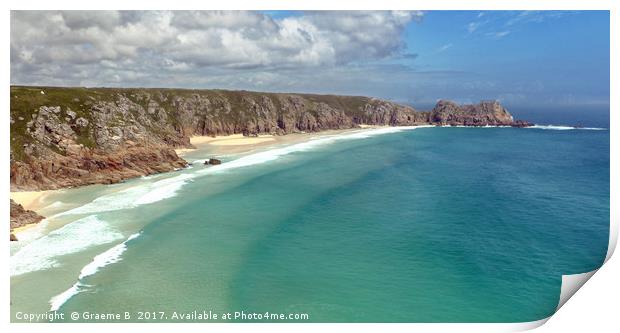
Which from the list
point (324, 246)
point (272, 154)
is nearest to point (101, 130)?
point (272, 154)

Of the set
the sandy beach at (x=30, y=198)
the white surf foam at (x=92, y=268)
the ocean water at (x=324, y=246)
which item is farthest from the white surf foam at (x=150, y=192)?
the white surf foam at (x=92, y=268)

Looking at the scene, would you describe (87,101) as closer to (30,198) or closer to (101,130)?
(101,130)

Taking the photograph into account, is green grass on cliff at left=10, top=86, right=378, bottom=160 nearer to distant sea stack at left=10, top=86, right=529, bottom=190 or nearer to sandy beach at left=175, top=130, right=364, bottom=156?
distant sea stack at left=10, top=86, right=529, bottom=190

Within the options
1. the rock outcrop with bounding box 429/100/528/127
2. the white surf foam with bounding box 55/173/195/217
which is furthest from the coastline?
the rock outcrop with bounding box 429/100/528/127

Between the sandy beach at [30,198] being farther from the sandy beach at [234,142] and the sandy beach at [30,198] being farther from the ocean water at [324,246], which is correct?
the sandy beach at [234,142]

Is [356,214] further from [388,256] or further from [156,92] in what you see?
[156,92]

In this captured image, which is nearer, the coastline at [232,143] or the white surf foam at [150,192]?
the white surf foam at [150,192]

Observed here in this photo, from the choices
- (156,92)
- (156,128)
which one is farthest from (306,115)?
(156,128)
